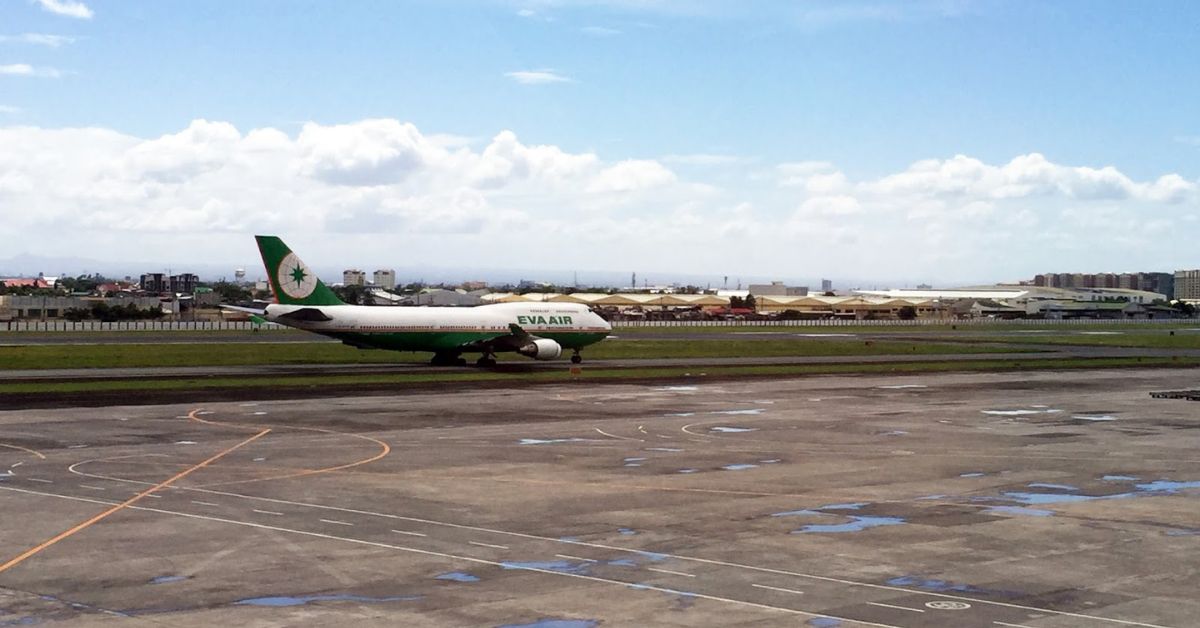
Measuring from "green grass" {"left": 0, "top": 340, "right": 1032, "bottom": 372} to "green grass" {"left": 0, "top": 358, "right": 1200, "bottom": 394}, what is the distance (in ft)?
43.9

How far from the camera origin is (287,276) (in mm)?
72625

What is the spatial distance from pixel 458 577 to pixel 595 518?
6182 millimetres

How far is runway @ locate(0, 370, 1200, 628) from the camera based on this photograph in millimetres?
18516

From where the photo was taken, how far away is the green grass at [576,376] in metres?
58.2

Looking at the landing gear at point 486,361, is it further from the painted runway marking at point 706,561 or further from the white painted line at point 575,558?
the white painted line at point 575,558

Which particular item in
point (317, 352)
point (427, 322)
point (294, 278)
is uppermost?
point (294, 278)

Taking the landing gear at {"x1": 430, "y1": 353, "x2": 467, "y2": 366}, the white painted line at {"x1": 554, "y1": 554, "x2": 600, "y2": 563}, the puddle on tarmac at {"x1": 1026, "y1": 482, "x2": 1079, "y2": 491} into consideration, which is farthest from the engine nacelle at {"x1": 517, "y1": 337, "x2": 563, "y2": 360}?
the white painted line at {"x1": 554, "y1": 554, "x2": 600, "y2": 563}

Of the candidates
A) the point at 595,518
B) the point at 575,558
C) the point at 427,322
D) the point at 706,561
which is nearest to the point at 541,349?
the point at 427,322

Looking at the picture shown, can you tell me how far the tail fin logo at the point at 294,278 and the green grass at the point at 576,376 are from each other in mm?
9122

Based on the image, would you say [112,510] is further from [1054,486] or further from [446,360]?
[446,360]

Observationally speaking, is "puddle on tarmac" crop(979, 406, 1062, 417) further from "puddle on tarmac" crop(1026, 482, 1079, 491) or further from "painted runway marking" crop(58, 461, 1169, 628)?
"painted runway marking" crop(58, 461, 1169, 628)

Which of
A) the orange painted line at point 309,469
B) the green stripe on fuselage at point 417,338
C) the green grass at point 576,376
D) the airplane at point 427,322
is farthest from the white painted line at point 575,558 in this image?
the green stripe on fuselage at point 417,338

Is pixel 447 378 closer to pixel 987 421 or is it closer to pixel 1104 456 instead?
pixel 987 421

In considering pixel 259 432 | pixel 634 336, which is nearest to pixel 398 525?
pixel 259 432
